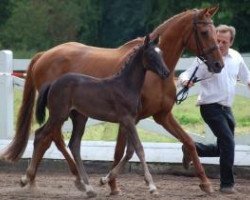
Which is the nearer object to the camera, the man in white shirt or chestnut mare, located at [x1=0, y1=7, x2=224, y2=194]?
chestnut mare, located at [x1=0, y1=7, x2=224, y2=194]

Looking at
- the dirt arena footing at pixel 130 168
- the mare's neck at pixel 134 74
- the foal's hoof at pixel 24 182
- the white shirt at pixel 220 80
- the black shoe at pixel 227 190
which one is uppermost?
the mare's neck at pixel 134 74

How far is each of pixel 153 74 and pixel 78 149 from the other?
3.55ft

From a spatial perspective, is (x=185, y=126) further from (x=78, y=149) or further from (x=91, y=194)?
(x=91, y=194)

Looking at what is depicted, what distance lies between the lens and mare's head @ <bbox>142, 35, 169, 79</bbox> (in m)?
8.17

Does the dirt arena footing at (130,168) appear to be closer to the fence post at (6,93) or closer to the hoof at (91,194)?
the fence post at (6,93)

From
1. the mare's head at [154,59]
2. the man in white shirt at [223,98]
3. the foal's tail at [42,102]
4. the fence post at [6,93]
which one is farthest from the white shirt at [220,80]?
the fence post at [6,93]

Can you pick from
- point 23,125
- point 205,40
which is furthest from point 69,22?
point 205,40

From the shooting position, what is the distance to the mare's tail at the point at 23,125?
959 cm

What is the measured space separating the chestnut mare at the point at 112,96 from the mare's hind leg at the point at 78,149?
45 mm

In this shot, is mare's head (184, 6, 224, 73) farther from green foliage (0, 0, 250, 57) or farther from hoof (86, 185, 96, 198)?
green foliage (0, 0, 250, 57)

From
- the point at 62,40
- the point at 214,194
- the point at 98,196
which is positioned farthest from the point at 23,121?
the point at 62,40

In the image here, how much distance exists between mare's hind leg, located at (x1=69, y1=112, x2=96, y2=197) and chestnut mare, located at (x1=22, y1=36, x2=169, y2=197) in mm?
45

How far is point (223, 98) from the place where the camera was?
355 inches

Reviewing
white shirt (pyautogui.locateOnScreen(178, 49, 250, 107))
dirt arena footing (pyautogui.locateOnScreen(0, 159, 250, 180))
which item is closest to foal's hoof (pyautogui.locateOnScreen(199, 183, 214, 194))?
white shirt (pyautogui.locateOnScreen(178, 49, 250, 107))
